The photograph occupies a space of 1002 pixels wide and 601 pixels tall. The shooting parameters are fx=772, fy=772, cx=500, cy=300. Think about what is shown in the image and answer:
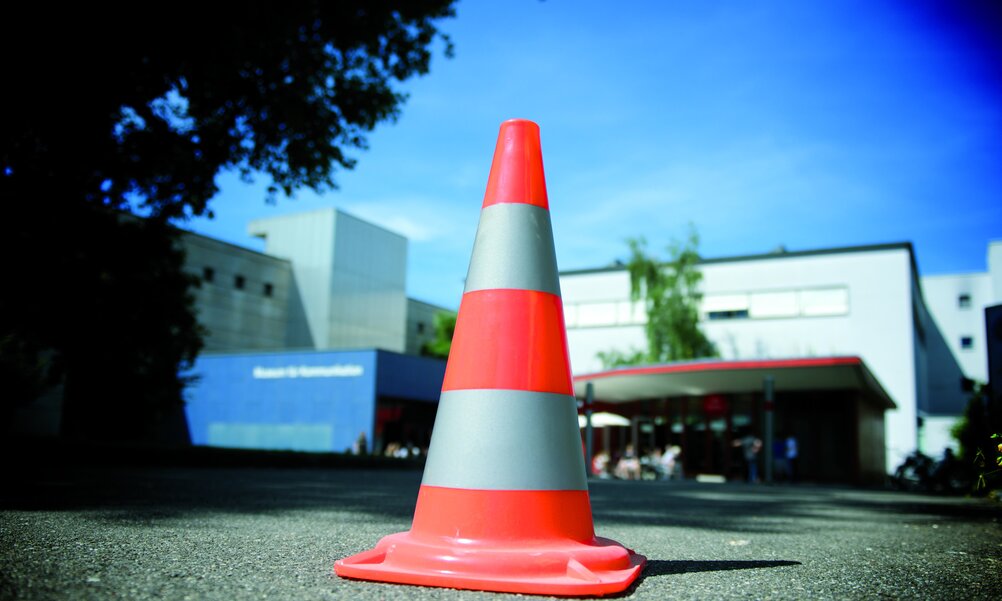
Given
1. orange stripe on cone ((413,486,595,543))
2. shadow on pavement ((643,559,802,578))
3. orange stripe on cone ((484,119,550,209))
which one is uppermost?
orange stripe on cone ((484,119,550,209))

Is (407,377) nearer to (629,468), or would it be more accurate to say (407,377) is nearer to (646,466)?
(646,466)

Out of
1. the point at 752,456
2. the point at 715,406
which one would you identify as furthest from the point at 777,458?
the point at 752,456

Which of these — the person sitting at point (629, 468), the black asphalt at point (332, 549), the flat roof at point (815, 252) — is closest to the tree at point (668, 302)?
the flat roof at point (815, 252)

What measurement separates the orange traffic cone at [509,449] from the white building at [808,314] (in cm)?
2895

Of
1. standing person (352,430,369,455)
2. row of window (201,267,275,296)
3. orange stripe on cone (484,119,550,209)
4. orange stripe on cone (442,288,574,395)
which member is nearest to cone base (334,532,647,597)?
orange stripe on cone (442,288,574,395)

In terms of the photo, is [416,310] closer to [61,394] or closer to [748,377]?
[61,394]

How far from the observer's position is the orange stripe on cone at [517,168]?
3.83 m

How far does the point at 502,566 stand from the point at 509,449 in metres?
0.51

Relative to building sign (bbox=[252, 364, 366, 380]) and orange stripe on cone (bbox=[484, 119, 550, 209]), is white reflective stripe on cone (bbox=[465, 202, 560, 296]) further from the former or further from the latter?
building sign (bbox=[252, 364, 366, 380])

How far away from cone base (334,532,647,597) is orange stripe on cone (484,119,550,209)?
1641 mm

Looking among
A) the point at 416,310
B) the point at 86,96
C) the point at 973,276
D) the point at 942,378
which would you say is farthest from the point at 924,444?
the point at 86,96

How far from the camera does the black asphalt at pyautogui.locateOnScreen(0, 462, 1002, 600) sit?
2932mm

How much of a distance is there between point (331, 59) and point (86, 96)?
14.0 feet

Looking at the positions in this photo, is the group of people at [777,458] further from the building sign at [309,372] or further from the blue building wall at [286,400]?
the building sign at [309,372]
